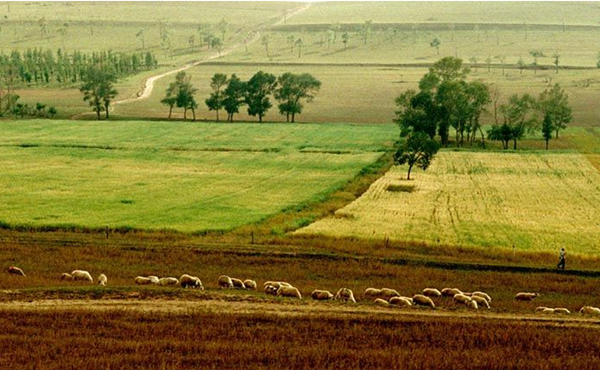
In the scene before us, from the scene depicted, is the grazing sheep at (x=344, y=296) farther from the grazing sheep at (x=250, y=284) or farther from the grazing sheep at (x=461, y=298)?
the grazing sheep at (x=461, y=298)

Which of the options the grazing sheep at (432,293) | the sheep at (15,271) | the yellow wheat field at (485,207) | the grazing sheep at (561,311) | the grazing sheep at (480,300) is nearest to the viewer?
the grazing sheep at (561,311)

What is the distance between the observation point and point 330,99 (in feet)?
538

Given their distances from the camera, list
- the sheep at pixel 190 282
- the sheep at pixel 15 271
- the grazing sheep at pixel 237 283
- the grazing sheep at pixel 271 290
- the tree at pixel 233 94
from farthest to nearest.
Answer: the tree at pixel 233 94, the sheep at pixel 15 271, the grazing sheep at pixel 237 283, the sheep at pixel 190 282, the grazing sheep at pixel 271 290

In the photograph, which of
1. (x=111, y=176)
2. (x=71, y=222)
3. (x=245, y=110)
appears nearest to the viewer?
(x=71, y=222)

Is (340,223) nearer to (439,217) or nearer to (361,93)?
(439,217)

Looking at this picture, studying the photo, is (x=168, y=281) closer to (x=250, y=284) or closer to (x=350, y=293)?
(x=250, y=284)

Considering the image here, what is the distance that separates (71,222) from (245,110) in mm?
102397

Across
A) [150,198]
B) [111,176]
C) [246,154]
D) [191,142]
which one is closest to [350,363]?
[150,198]

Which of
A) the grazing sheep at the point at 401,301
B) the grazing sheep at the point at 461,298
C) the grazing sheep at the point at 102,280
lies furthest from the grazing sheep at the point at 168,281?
the grazing sheep at the point at 461,298

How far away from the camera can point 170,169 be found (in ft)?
265

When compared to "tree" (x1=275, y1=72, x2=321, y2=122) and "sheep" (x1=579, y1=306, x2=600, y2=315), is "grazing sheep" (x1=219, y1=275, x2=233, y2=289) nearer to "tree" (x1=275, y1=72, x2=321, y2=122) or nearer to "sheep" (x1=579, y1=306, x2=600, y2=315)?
"sheep" (x1=579, y1=306, x2=600, y2=315)

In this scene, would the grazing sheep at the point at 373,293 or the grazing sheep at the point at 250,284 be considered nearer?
the grazing sheep at the point at 373,293

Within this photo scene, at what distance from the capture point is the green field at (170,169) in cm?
5625

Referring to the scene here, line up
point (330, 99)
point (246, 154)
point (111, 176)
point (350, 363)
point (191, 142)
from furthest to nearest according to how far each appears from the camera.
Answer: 1. point (330, 99)
2. point (191, 142)
3. point (246, 154)
4. point (111, 176)
5. point (350, 363)
